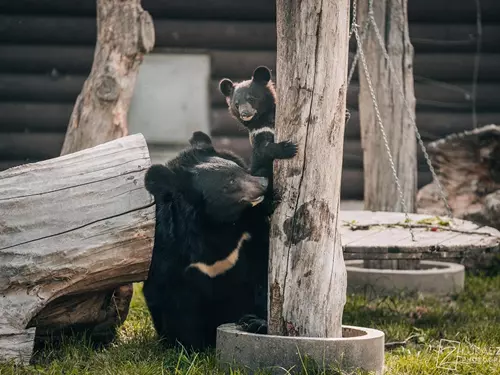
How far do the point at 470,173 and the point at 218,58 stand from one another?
3.29 meters

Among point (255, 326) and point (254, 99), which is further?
point (254, 99)

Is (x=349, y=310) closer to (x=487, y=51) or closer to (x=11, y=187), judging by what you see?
(x=11, y=187)

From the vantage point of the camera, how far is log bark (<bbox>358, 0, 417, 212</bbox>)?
7.40 metres

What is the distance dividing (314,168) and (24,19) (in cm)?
643

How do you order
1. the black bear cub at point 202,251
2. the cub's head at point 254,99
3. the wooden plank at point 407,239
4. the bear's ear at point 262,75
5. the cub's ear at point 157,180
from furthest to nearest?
the bear's ear at point 262,75, the cub's head at point 254,99, the wooden plank at point 407,239, the black bear cub at point 202,251, the cub's ear at point 157,180

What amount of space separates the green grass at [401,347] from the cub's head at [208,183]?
834 mm

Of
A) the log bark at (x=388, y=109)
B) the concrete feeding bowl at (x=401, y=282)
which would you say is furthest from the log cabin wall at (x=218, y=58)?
the concrete feeding bowl at (x=401, y=282)

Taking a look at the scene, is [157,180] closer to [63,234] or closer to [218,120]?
[63,234]

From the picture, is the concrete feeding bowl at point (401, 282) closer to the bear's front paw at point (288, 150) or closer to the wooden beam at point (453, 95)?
the bear's front paw at point (288, 150)

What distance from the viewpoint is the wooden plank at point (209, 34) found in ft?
31.9

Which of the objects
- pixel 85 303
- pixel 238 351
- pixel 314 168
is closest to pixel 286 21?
pixel 314 168

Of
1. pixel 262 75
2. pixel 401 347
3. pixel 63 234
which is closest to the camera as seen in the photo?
pixel 63 234

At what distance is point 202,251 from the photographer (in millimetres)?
4953

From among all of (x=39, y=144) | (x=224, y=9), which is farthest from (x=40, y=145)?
(x=224, y=9)
